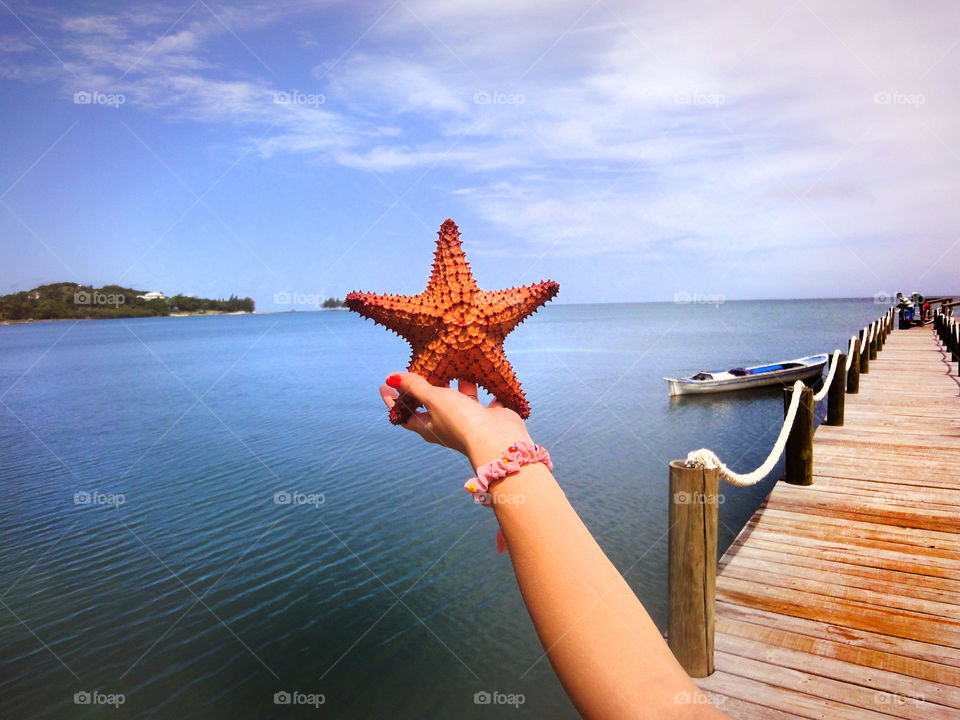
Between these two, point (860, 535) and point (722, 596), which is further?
point (860, 535)

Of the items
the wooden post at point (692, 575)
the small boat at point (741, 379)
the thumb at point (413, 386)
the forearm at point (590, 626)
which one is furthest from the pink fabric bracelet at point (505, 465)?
the small boat at point (741, 379)

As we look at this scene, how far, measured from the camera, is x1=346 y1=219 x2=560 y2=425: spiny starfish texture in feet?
8.02

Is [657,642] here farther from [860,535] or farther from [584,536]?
[860,535]

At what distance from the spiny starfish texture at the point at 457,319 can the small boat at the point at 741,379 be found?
28.4m

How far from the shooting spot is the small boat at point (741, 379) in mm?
29703

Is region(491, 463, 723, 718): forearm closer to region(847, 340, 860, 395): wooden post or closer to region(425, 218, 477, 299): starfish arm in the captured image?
region(425, 218, 477, 299): starfish arm

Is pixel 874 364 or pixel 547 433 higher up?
pixel 874 364

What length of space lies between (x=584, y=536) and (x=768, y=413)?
97.9ft

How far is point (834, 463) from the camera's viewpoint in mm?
9328

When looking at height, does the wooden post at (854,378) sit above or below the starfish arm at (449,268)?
below

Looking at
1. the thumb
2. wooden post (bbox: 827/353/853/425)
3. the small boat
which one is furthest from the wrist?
the small boat

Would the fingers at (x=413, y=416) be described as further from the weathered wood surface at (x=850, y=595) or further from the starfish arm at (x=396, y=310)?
the weathered wood surface at (x=850, y=595)

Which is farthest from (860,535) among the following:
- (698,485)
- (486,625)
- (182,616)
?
(182,616)

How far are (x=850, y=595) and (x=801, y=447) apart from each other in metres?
3.39
